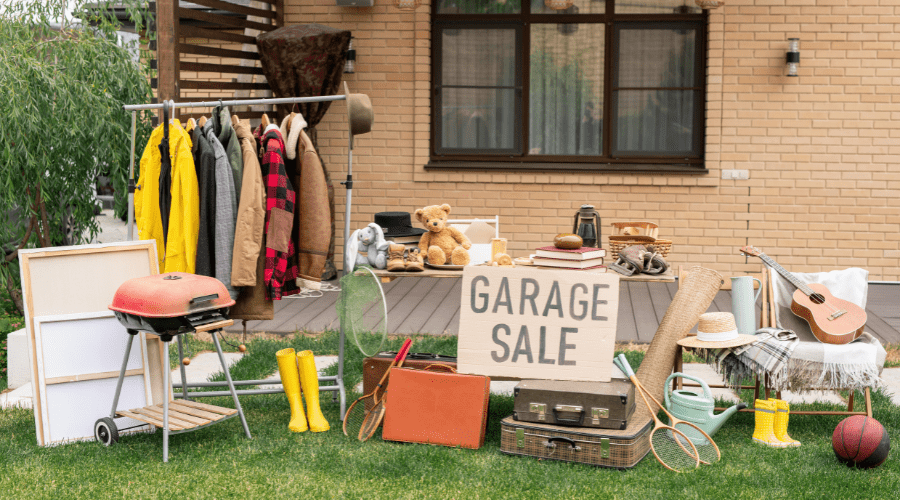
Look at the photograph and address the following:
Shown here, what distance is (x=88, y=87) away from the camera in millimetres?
5375

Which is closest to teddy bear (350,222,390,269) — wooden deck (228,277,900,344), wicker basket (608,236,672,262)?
wicker basket (608,236,672,262)

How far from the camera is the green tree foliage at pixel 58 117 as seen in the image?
5.14 meters

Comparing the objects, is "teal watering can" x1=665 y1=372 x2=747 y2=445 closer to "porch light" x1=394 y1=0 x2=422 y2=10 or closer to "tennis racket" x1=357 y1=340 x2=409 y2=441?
"tennis racket" x1=357 y1=340 x2=409 y2=441

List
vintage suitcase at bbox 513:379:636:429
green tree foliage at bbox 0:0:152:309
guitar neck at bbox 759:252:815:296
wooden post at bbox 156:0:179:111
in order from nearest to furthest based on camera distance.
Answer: vintage suitcase at bbox 513:379:636:429 < guitar neck at bbox 759:252:815:296 < green tree foliage at bbox 0:0:152:309 < wooden post at bbox 156:0:179:111

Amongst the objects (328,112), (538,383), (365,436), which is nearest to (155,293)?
(365,436)

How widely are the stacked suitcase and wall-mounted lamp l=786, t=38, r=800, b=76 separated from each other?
472 centimetres

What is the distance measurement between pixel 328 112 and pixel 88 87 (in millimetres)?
2897

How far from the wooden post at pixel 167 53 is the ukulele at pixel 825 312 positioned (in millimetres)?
3875

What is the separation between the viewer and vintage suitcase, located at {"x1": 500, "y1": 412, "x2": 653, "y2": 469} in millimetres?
3531

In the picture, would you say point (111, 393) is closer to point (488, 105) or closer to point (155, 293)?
point (155, 293)

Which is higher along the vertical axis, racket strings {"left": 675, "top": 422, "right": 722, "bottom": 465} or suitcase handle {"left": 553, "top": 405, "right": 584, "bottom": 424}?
suitcase handle {"left": 553, "top": 405, "right": 584, "bottom": 424}

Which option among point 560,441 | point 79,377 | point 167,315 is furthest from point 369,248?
point 79,377

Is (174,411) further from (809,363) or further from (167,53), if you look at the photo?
(167,53)

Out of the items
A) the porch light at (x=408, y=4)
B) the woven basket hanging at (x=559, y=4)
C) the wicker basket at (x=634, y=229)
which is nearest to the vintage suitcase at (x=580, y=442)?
the wicker basket at (x=634, y=229)
